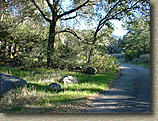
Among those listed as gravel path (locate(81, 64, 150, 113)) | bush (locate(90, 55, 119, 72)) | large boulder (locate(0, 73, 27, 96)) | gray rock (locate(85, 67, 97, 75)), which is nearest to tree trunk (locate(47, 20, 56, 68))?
gray rock (locate(85, 67, 97, 75))

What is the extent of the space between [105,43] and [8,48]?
9.22 metres

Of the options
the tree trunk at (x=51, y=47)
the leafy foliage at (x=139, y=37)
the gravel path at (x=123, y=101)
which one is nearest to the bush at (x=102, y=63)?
the leafy foliage at (x=139, y=37)

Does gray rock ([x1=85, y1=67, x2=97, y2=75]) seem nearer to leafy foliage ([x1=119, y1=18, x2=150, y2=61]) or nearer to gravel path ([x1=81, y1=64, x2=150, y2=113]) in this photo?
leafy foliage ([x1=119, y1=18, x2=150, y2=61])

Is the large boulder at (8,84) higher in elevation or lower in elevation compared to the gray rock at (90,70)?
lower

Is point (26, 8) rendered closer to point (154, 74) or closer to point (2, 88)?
point (2, 88)

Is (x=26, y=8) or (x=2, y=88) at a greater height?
(x=26, y=8)

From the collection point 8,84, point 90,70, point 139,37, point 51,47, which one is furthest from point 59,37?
point 139,37

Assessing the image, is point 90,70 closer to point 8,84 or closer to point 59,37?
point 59,37

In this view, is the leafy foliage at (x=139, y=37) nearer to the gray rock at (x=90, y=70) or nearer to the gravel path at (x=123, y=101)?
the gravel path at (x=123, y=101)

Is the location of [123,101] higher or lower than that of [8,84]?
lower

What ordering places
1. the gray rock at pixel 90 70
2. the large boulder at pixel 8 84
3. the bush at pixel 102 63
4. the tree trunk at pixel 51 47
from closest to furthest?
the large boulder at pixel 8 84 < the tree trunk at pixel 51 47 < the gray rock at pixel 90 70 < the bush at pixel 102 63

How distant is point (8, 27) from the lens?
10.3 metres

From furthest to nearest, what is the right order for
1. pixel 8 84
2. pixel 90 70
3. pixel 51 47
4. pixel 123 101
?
pixel 90 70
pixel 51 47
pixel 8 84
pixel 123 101

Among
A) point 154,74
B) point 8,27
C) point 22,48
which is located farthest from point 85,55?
point 154,74
